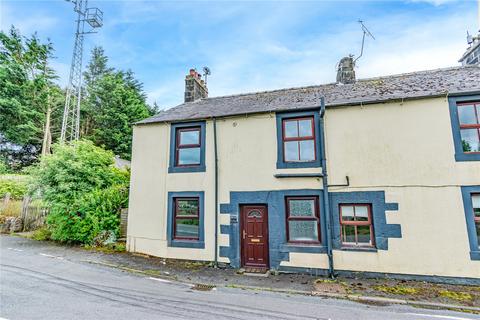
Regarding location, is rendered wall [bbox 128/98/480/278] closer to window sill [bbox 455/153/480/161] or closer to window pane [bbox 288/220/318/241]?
window sill [bbox 455/153/480/161]

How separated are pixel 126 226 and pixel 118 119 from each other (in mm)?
23441

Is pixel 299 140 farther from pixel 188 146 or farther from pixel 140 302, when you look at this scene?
pixel 140 302

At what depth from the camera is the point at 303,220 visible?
348 inches

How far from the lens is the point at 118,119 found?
101ft

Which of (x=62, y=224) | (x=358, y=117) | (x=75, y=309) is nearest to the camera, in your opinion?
(x=75, y=309)

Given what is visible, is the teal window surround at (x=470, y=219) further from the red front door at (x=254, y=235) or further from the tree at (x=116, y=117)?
the tree at (x=116, y=117)

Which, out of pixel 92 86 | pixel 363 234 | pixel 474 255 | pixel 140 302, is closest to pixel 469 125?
pixel 474 255

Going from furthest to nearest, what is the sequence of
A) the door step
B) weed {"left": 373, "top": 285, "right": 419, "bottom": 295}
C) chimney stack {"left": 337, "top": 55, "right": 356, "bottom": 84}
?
chimney stack {"left": 337, "top": 55, "right": 356, "bottom": 84} → the door step → weed {"left": 373, "top": 285, "right": 419, "bottom": 295}

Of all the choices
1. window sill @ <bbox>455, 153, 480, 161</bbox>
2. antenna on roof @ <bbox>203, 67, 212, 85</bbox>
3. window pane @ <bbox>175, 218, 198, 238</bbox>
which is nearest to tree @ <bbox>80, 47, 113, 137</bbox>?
antenna on roof @ <bbox>203, 67, 212, 85</bbox>

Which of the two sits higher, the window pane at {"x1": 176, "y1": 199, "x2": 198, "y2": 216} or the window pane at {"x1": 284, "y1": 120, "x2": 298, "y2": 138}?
the window pane at {"x1": 284, "y1": 120, "x2": 298, "y2": 138}

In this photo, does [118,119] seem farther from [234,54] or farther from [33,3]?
[234,54]

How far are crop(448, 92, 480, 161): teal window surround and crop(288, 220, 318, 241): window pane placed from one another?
16.4ft

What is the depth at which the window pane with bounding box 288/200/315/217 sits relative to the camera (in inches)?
348

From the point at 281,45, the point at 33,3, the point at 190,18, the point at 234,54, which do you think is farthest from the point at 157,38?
the point at 281,45
